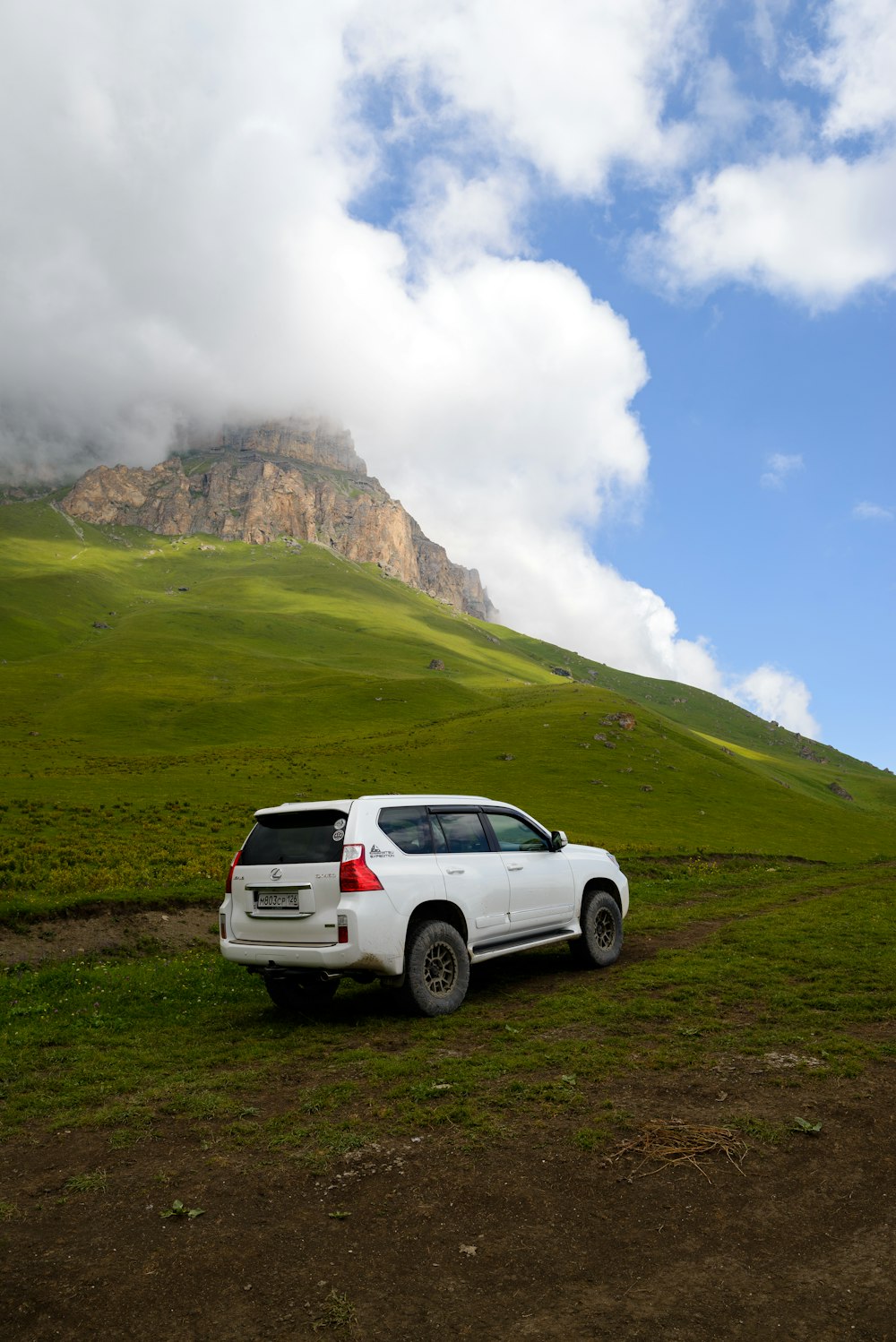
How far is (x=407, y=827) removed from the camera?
11484 mm

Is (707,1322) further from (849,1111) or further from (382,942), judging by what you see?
(382,942)

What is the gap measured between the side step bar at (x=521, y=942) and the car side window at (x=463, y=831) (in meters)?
1.46

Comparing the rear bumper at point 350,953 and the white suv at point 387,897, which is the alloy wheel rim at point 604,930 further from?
the rear bumper at point 350,953

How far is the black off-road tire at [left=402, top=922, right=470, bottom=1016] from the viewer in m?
10.7

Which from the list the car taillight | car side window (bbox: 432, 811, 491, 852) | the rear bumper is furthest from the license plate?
car side window (bbox: 432, 811, 491, 852)

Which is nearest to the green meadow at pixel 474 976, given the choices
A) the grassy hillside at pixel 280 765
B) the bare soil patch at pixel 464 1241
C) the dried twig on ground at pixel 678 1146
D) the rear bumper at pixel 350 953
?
the grassy hillside at pixel 280 765

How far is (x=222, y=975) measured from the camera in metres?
14.3

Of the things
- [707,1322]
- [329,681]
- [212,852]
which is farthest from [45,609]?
A: [707,1322]

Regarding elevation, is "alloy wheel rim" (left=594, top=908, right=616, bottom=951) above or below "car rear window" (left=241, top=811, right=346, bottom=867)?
below

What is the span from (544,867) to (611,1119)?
631cm

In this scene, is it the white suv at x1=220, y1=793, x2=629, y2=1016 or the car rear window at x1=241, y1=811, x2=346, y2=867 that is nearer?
the white suv at x1=220, y1=793, x2=629, y2=1016

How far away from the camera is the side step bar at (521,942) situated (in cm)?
1164

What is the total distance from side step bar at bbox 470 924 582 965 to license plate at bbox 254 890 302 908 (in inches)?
109

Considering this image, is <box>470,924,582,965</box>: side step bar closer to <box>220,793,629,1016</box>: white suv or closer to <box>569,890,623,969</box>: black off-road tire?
<box>220,793,629,1016</box>: white suv
